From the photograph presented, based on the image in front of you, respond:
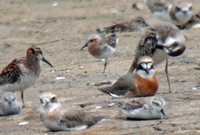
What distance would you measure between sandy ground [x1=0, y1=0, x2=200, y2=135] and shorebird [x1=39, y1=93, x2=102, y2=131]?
0.16 meters

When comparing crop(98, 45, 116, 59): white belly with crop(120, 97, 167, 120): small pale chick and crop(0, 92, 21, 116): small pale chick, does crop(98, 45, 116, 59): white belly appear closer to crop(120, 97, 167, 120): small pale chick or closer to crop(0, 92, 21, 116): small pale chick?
crop(0, 92, 21, 116): small pale chick

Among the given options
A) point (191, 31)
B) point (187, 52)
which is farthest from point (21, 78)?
point (191, 31)

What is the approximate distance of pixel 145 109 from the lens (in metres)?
12.0

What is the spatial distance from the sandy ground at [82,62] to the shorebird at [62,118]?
0.16 m

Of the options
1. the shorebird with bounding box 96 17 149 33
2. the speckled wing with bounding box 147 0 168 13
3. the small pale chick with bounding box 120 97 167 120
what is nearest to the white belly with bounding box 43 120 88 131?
the small pale chick with bounding box 120 97 167 120

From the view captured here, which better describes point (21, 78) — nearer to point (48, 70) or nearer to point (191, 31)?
point (48, 70)

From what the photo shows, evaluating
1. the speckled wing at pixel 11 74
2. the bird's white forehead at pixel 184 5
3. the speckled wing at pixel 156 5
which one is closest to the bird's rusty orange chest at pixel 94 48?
the speckled wing at pixel 11 74

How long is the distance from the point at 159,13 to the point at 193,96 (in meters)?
10.2

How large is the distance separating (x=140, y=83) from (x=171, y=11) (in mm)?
10372

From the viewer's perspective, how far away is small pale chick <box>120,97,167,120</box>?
12.0 m

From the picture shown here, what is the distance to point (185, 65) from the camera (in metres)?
16.9

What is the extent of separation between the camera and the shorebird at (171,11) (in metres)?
23.2

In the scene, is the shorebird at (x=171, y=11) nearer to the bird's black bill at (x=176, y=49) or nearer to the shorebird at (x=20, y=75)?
the bird's black bill at (x=176, y=49)

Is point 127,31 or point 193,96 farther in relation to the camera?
point 127,31
